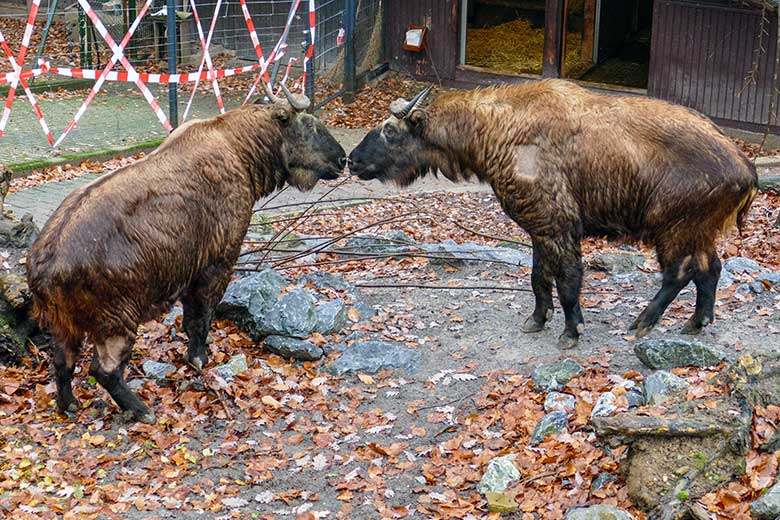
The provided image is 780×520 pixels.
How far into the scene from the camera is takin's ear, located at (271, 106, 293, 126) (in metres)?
7.84

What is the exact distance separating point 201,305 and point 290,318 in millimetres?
909

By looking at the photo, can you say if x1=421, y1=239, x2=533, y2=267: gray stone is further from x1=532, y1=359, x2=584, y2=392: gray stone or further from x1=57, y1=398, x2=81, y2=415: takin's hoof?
x1=57, y1=398, x2=81, y2=415: takin's hoof

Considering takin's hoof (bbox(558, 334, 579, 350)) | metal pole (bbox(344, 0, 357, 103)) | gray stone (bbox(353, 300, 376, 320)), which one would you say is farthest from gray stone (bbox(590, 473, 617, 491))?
metal pole (bbox(344, 0, 357, 103))

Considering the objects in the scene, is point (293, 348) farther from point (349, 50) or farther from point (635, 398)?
point (349, 50)

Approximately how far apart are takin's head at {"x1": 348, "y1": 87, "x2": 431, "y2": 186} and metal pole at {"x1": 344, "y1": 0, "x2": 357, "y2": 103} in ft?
26.9

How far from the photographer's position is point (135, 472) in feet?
21.5

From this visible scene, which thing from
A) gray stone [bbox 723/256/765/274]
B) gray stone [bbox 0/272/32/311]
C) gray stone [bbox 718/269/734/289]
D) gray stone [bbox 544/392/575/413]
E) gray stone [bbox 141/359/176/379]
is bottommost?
gray stone [bbox 141/359/176/379]

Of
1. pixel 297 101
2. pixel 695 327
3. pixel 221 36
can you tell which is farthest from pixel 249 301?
pixel 221 36

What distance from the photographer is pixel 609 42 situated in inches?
738

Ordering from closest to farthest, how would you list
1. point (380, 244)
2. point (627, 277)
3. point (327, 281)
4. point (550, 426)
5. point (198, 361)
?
1. point (550, 426)
2. point (198, 361)
3. point (327, 281)
4. point (627, 277)
5. point (380, 244)

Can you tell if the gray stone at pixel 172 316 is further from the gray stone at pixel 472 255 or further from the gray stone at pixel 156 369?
the gray stone at pixel 472 255

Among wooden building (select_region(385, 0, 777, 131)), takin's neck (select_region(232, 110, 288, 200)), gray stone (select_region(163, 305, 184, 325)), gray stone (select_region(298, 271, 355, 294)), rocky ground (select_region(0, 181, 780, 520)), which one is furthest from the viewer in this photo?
wooden building (select_region(385, 0, 777, 131))

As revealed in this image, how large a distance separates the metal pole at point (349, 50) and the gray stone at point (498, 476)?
11221 mm

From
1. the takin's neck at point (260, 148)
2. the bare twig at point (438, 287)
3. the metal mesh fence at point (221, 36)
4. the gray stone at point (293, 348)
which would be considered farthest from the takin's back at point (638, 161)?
the metal mesh fence at point (221, 36)
